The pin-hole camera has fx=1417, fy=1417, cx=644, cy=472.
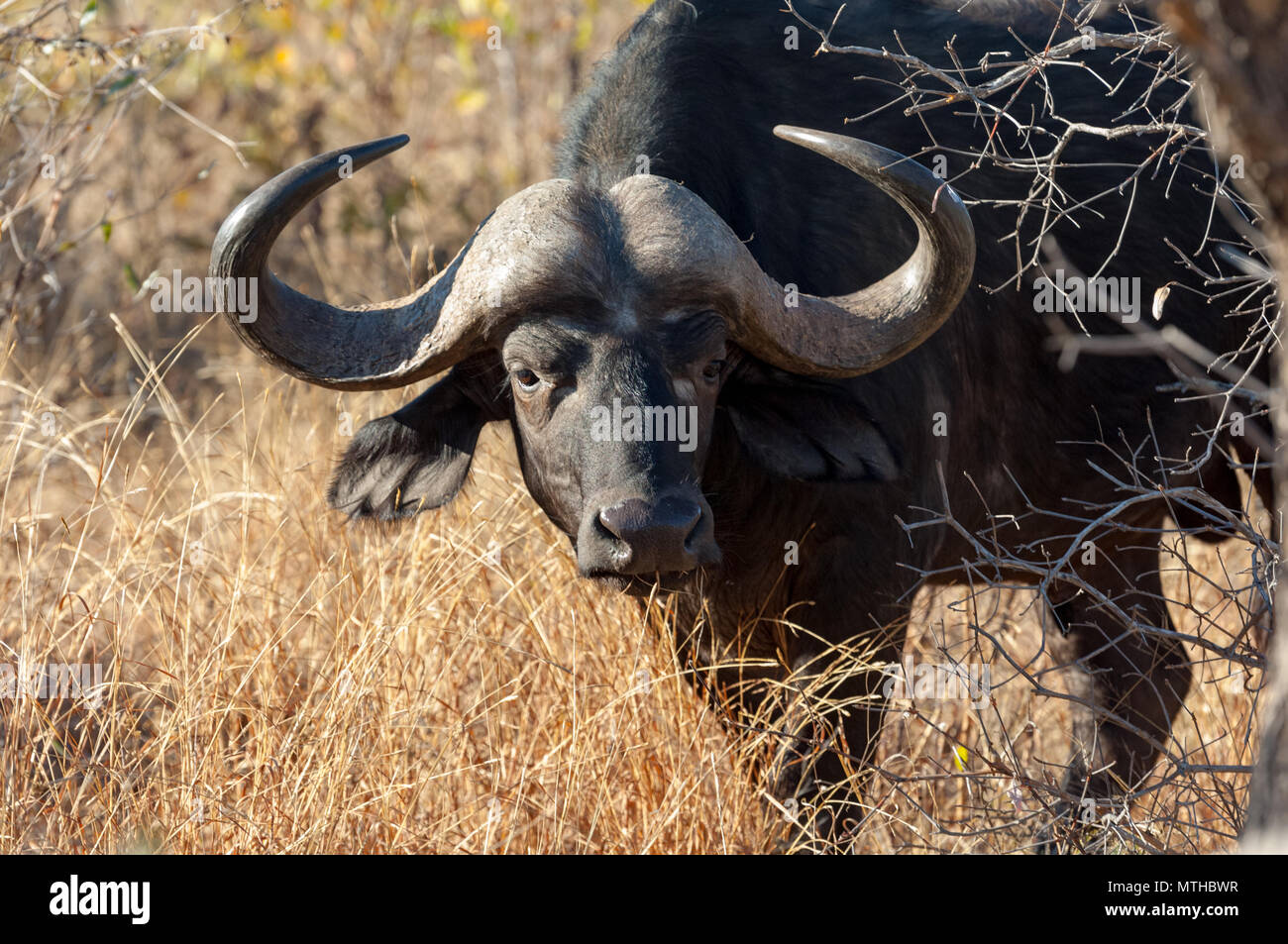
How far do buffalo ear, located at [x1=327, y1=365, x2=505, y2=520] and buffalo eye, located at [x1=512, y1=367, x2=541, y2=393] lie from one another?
30 cm

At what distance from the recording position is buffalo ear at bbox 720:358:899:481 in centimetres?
365

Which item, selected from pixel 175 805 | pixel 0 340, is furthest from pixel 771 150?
pixel 0 340

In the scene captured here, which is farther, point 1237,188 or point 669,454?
point 1237,188

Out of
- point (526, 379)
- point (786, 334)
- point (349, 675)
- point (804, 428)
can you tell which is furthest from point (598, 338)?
point (349, 675)

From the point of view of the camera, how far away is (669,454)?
326 cm

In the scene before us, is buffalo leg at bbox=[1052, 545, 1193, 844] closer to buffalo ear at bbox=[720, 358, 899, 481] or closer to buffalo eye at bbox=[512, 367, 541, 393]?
buffalo ear at bbox=[720, 358, 899, 481]

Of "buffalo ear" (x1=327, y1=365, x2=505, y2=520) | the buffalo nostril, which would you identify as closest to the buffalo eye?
"buffalo ear" (x1=327, y1=365, x2=505, y2=520)

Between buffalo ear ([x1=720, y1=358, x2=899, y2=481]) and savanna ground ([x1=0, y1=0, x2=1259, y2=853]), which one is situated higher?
buffalo ear ([x1=720, y1=358, x2=899, y2=481])

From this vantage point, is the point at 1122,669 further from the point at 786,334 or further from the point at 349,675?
the point at 349,675

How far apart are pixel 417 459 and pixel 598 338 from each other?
728mm

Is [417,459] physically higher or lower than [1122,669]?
higher

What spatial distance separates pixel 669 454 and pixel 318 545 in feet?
5.78

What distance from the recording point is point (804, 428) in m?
3.73
